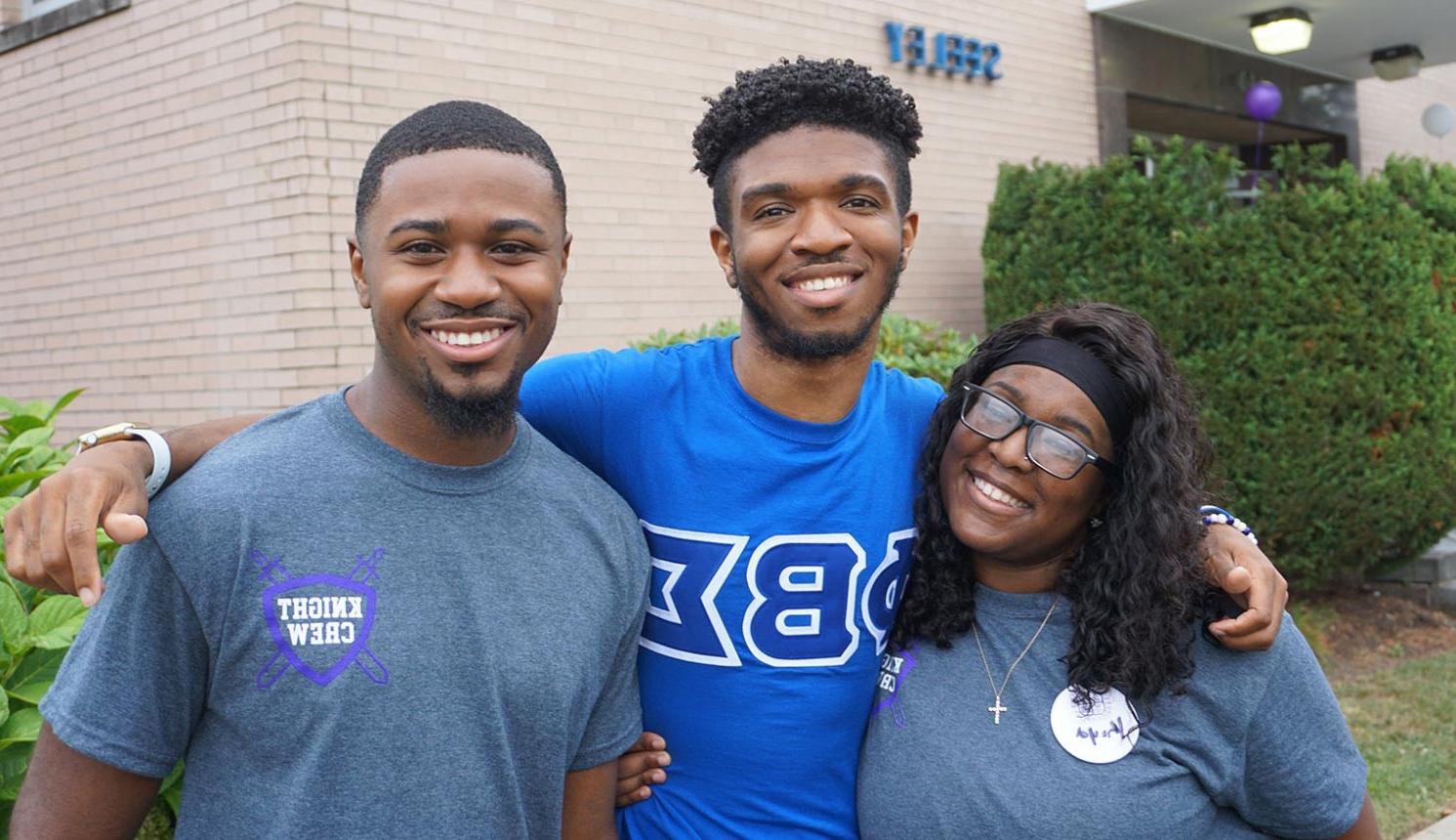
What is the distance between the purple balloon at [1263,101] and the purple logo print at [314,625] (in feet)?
34.8

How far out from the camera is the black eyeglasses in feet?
7.56

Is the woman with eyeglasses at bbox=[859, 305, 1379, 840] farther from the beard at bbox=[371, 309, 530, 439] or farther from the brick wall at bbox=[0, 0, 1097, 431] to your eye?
the brick wall at bbox=[0, 0, 1097, 431]

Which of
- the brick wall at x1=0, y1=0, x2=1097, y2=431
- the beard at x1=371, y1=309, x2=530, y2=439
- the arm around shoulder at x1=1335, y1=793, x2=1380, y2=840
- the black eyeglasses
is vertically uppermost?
the brick wall at x1=0, y1=0, x2=1097, y2=431

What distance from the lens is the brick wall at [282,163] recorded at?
579 centimetres

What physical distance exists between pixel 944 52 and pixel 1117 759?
7.15 meters

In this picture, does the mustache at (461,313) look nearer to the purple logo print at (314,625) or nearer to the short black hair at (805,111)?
the purple logo print at (314,625)

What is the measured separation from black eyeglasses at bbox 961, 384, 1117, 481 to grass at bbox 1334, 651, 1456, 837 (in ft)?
10.3

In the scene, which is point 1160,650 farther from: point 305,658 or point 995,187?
point 995,187

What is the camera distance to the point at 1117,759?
A: 2230 millimetres

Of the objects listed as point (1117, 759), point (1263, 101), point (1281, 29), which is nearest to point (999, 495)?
point (1117, 759)

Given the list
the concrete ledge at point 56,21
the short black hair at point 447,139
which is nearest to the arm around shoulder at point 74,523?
the short black hair at point 447,139

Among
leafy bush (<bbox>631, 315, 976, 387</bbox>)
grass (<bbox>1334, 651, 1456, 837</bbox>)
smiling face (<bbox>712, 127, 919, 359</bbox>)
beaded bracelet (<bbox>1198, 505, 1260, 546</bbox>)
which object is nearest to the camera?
smiling face (<bbox>712, 127, 919, 359</bbox>)

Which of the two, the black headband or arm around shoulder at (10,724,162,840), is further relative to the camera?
the black headband

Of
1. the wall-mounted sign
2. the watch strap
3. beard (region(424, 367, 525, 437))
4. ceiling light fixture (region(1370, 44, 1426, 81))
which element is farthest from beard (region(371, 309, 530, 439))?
ceiling light fixture (region(1370, 44, 1426, 81))
